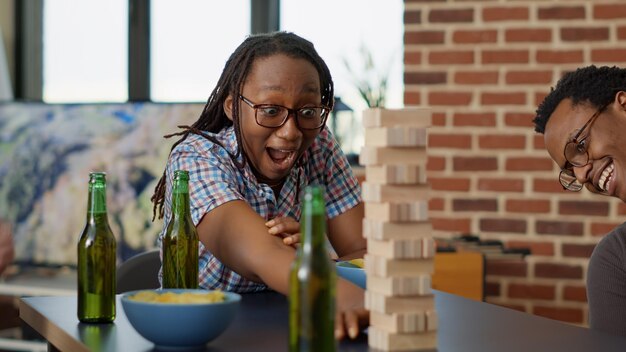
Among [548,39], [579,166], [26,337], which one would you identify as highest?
[548,39]

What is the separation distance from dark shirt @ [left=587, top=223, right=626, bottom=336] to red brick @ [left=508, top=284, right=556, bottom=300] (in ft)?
4.72

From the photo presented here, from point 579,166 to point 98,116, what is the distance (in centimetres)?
210

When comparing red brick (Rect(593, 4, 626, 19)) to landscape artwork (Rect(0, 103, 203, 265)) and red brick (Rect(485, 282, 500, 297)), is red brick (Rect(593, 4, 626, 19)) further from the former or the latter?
landscape artwork (Rect(0, 103, 203, 265))

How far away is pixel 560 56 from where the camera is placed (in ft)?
10.4

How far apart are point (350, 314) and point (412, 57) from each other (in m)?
2.06

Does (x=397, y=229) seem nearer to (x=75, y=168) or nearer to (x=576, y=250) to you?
(x=576, y=250)

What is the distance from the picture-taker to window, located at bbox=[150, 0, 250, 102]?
13.1ft

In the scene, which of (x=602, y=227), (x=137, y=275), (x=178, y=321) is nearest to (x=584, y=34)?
(x=602, y=227)

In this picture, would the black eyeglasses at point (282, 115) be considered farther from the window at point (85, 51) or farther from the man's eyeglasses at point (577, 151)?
the window at point (85, 51)

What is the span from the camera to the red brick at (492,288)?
3.22 m

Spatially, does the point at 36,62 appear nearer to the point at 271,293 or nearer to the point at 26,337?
the point at 26,337

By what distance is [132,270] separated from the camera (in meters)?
2.08

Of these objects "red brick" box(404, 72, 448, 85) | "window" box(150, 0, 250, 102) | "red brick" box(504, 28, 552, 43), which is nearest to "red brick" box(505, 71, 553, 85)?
"red brick" box(504, 28, 552, 43)

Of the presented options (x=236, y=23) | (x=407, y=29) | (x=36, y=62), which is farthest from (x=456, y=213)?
(x=36, y=62)
